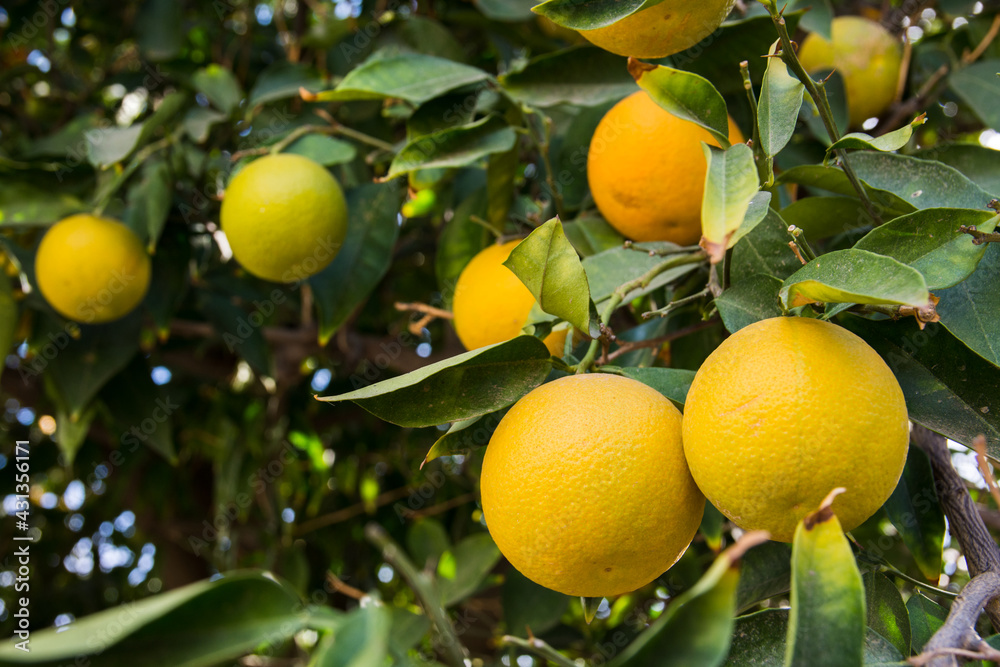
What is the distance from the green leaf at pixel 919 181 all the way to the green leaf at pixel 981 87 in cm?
51

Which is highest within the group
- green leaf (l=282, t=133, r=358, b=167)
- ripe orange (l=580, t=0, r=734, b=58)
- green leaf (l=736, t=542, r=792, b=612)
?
ripe orange (l=580, t=0, r=734, b=58)

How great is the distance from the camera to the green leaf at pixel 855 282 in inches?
18.9

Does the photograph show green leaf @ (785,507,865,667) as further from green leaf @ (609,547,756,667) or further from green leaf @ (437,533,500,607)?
green leaf @ (437,533,500,607)

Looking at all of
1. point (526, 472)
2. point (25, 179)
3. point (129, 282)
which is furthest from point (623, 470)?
point (25, 179)

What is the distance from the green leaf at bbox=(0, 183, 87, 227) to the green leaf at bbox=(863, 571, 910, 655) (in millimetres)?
1313

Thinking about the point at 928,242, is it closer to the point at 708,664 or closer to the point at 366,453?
the point at 708,664

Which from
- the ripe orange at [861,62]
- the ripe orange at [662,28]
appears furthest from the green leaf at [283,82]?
the ripe orange at [861,62]

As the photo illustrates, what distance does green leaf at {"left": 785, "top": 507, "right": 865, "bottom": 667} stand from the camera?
43 cm

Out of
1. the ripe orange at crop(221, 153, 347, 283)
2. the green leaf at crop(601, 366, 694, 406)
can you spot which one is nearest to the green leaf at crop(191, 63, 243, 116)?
the ripe orange at crop(221, 153, 347, 283)

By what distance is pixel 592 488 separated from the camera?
22.1 inches

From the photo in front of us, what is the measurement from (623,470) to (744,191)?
0.74 feet

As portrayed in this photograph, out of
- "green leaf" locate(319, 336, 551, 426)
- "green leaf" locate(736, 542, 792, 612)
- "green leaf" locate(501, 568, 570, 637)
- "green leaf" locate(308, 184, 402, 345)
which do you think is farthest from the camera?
"green leaf" locate(501, 568, 570, 637)

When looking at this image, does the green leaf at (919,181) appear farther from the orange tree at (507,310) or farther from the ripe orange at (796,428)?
the ripe orange at (796,428)

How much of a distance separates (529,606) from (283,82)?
3.54 feet
